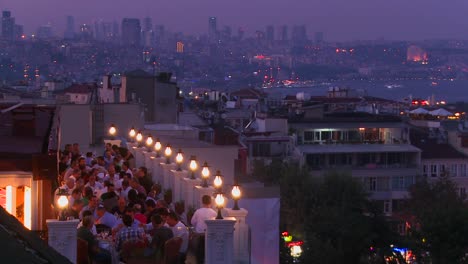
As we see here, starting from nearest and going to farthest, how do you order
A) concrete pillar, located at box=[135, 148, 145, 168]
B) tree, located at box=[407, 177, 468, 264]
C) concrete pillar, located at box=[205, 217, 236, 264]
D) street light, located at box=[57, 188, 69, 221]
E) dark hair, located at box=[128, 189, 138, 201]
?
street light, located at box=[57, 188, 69, 221], concrete pillar, located at box=[205, 217, 236, 264], dark hair, located at box=[128, 189, 138, 201], concrete pillar, located at box=[135, 148, 145, 168], tree, located at box=[407, 177, 468, 264]

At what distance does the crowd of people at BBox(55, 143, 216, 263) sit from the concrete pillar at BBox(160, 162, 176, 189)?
9.75 ft

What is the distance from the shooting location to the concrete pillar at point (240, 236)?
1018 cm

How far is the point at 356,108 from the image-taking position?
86.1 metres

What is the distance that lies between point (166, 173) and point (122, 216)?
6407 millimetres

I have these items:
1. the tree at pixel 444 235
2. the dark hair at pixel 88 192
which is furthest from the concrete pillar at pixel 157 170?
the tree at pixel 444 235

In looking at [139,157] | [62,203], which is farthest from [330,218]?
[62,203]

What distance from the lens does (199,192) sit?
12539 millimetres

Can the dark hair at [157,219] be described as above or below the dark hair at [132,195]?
above

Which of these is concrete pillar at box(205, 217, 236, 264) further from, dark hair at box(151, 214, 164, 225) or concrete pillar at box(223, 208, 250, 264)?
concrete pillar at box(223, 208, 250, 264)

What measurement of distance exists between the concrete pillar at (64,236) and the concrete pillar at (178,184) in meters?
5.85

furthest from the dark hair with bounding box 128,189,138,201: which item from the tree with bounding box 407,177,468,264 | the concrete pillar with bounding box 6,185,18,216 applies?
the tree with bounding box 407,177,468,264

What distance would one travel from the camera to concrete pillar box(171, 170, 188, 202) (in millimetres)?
14070

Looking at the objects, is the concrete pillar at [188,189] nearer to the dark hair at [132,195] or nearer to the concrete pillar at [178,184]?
the concrete pillar at [178,184]

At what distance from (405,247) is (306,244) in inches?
118
